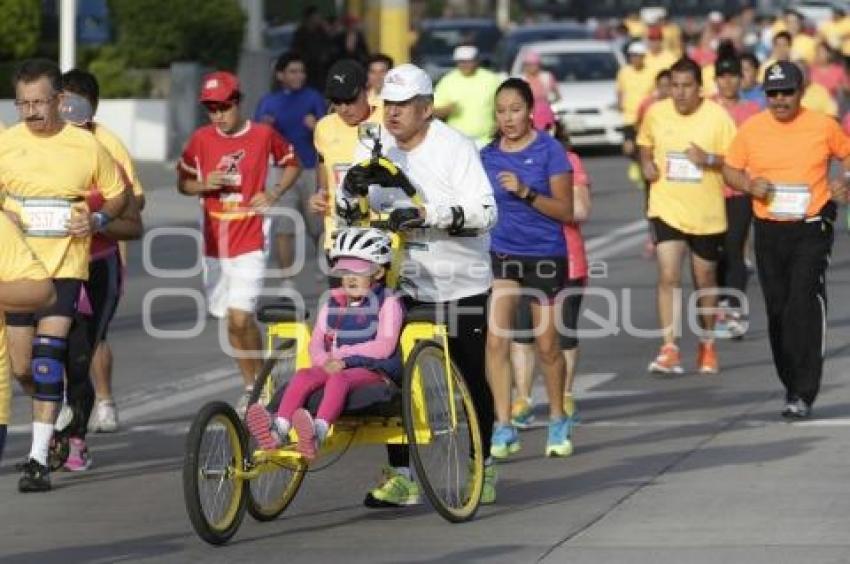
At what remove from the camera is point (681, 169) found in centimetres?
1727

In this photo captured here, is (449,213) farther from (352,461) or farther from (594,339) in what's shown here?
(594,339)

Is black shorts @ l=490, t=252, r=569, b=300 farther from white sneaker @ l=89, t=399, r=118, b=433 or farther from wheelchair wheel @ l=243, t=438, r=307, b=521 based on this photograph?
white sneaker @ l=89, t=399, r=118, b=433

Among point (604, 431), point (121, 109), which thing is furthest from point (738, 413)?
point (121, 109)

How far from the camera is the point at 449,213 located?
446 inches

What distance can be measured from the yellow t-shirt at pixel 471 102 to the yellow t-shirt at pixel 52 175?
9788mm

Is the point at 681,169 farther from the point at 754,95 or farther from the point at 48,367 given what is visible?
the point at 48,367

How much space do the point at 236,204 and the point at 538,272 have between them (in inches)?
101

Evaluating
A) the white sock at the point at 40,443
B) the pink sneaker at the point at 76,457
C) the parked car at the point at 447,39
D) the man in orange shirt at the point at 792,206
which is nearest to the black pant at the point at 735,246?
the man in orange shirt at the point at 792,206

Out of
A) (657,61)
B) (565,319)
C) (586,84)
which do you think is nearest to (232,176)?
(565,319)

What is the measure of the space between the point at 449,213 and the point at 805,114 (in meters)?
4.03

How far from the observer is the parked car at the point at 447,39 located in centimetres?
4312

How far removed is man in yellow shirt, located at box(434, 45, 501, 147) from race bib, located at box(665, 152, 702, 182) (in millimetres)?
4835

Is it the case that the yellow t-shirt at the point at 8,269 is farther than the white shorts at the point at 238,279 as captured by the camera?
No

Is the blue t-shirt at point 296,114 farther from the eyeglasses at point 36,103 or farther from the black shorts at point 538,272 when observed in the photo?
the eyeglasses at point 36,103
